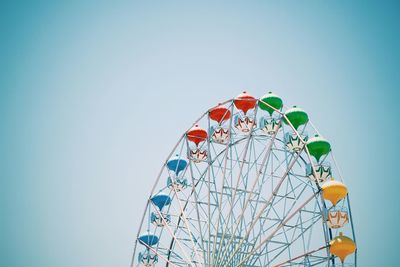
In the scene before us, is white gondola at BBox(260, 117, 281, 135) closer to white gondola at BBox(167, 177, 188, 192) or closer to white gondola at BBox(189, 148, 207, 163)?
white gondola at BBox(189, 148, 207, 163)

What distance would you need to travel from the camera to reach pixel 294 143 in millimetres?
14586

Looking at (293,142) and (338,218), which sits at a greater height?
(293,142)

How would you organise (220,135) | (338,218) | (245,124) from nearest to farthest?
(338,218)
(245,124)
(220,135)

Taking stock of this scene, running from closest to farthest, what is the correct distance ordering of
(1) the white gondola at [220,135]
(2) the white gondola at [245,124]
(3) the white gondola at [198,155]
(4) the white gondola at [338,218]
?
1. (4) the white gondola at [338,218]
2. (2) the white gondola at [245,124]
3. (1) the white gondola at [220,135]
4. (3) the white gondola at [198,155]

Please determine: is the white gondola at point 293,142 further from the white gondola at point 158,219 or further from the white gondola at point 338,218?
the white gondola at point 158,219

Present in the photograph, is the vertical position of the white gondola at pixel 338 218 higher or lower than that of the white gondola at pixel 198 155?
lower

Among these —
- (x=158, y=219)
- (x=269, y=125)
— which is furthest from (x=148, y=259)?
(x=269, y=125)

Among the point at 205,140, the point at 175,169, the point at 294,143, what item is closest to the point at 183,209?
the point at 175,169

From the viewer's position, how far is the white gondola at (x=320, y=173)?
Answer: 43.2 feet

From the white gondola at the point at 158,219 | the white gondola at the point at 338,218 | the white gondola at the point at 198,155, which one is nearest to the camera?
the white gondola at the point at 338,218

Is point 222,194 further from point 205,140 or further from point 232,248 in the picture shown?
point 205,140

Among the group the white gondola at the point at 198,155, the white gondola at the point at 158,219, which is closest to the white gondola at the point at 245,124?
the white gondola at the point at 198,155

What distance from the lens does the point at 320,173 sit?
13258mm

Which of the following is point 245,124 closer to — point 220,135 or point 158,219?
point 220,135
